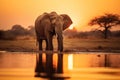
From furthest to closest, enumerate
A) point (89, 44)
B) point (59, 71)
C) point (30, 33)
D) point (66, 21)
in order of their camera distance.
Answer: point (30, 33), point (89, 44), point (66, 21), point (59, 71)

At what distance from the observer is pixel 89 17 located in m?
6.96

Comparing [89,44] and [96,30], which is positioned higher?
[96,30]

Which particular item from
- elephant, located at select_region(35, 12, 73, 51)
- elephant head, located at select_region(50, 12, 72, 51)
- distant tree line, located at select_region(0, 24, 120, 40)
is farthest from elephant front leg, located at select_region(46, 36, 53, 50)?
distant tree line, located at select_region(0, 24, 120, 40)

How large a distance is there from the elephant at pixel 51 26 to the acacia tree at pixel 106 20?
44 centimetres

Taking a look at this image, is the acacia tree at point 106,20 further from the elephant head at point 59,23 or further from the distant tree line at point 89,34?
the elephant head at point 59,23

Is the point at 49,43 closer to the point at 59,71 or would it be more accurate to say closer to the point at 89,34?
the point at 89,34

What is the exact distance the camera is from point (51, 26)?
6.86m

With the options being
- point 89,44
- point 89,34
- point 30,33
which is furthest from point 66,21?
point 30,33

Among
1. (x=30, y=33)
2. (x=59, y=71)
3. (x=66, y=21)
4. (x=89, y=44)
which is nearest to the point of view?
(x=59, y=71)

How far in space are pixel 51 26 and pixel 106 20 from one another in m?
1.01

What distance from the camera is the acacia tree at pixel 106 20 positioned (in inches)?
272

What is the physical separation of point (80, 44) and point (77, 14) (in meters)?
0.55

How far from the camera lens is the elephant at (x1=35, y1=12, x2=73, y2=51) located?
6816 mm

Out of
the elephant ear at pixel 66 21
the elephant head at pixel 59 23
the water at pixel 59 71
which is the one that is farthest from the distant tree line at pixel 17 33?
the water at pixel 59 71
